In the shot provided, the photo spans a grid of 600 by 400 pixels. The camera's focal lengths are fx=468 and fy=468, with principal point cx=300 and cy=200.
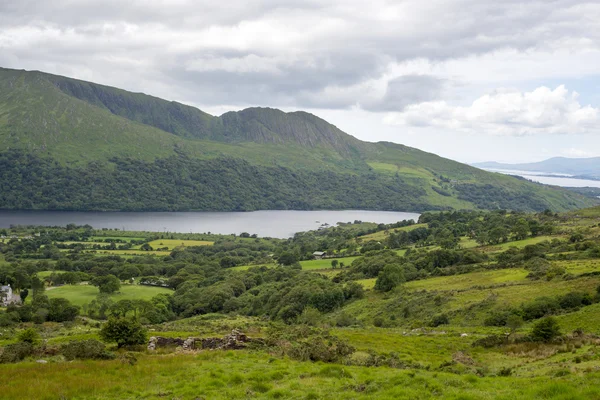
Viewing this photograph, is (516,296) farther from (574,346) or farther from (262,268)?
(262,268)

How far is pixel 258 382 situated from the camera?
16.8 meters

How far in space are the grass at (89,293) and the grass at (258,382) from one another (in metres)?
61.9

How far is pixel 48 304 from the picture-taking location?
61.8 m

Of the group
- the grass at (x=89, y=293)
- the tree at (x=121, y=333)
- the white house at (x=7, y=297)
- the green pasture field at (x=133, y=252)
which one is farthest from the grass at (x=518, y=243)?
the green pasture field at (x=133, y=252)

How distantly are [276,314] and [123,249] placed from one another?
11714cm

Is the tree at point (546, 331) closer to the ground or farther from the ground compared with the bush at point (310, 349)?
farther from the ground

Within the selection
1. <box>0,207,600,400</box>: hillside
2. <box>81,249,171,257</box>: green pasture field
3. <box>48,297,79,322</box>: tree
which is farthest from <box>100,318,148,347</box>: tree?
<box>81,249,171,257</box>: green pasture field

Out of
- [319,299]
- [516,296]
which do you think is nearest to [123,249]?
[319,299]

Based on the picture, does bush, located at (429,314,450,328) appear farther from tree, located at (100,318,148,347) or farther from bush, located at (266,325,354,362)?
tree, located at (100,318,148,347)

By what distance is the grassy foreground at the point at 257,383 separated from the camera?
14.2 metres

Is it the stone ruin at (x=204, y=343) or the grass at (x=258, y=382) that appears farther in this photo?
the stone ruin at (x=204, y=343)

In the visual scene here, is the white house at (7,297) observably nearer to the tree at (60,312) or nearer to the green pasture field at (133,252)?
the tree at (60,312)

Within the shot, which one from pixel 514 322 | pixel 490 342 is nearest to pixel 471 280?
pixel 514 322

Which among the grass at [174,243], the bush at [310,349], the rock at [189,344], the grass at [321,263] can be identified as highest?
the bush at [310,349]
